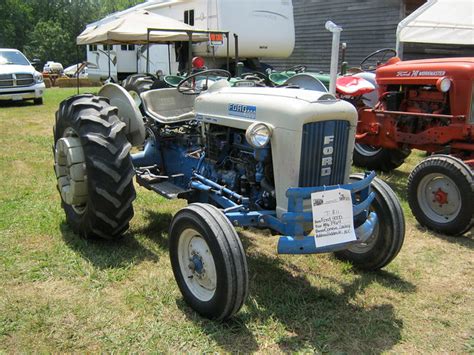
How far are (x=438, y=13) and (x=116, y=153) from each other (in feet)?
27.6

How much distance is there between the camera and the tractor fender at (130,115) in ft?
13.6

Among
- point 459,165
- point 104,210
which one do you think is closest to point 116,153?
point 104,210

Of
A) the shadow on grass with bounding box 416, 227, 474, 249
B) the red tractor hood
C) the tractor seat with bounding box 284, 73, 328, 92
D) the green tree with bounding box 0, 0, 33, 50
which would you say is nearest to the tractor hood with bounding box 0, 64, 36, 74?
the red tractor hood

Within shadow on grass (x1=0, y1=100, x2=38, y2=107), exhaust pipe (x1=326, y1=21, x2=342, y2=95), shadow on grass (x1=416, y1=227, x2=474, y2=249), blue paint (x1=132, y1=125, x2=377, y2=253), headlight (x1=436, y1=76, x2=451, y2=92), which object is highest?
exhaust pipe (x1=326, y1=21, x2=342, y2=95)

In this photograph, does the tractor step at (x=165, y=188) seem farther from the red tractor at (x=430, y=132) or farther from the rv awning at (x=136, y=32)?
the rv awning at (x=136, y=32)

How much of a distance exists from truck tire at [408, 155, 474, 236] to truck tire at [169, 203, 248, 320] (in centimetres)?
254

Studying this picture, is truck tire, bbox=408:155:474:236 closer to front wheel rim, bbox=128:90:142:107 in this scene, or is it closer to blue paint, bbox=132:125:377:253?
blue paint, bbox=132:125:377:253

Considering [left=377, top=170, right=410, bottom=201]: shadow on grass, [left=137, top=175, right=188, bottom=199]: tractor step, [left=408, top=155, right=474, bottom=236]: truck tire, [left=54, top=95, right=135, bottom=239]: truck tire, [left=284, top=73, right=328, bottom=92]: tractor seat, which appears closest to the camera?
[left=54, top=95, right=135, bottom=239]: truck tire

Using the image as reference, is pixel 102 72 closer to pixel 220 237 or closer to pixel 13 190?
pixel 13 190

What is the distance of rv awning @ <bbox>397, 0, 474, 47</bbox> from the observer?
9.27m

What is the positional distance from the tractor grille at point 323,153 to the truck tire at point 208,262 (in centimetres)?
59

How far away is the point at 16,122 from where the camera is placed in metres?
10.7

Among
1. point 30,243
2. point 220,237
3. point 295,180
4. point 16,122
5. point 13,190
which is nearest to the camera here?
point 220,237

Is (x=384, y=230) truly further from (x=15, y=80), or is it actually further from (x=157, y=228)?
(x=15, y=80)
